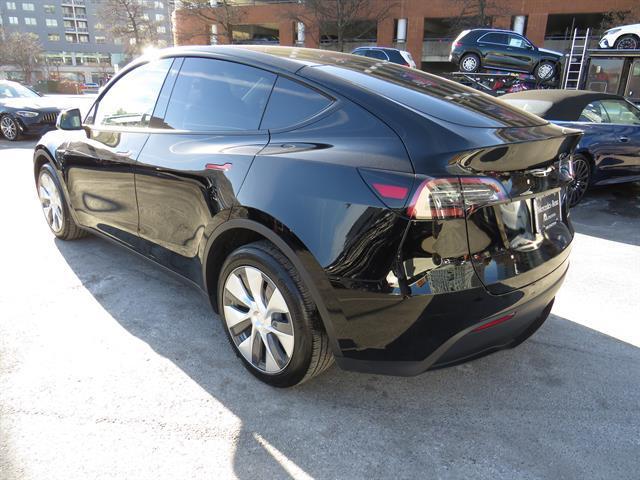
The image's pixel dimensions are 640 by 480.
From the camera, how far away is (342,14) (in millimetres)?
35812

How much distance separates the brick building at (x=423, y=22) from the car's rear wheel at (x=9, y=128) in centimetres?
3095

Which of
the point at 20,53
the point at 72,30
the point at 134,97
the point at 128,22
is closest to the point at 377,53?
the point at 134,97

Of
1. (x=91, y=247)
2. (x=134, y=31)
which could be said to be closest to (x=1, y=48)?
(x=134, y=31)

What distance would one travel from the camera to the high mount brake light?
5.98 ft

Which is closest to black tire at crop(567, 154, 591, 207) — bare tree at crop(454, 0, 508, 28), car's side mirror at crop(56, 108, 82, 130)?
car's side mirror at crop(56, 108, 82, 130)

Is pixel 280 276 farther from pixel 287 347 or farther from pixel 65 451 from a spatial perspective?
pixel 65 451

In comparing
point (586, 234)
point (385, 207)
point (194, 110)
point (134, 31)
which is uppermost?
point (134, 31)

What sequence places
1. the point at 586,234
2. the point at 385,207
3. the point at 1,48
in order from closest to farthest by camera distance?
the point at 385,207 < the point at 586,234 < the point at 1,48

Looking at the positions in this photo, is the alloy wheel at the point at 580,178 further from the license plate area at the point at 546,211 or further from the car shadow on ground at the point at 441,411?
the license plate area at the point at 546,211

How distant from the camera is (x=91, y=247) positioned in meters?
4.55

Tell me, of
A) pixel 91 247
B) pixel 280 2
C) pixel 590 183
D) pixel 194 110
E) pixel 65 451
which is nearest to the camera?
pixel 65 451

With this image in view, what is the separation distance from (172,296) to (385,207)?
225 cm

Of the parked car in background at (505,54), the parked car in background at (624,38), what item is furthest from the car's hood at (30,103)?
the parked car in background at (624,38)

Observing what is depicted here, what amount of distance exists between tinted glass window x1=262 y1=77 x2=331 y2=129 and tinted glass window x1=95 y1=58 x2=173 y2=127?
1113 millimetres
